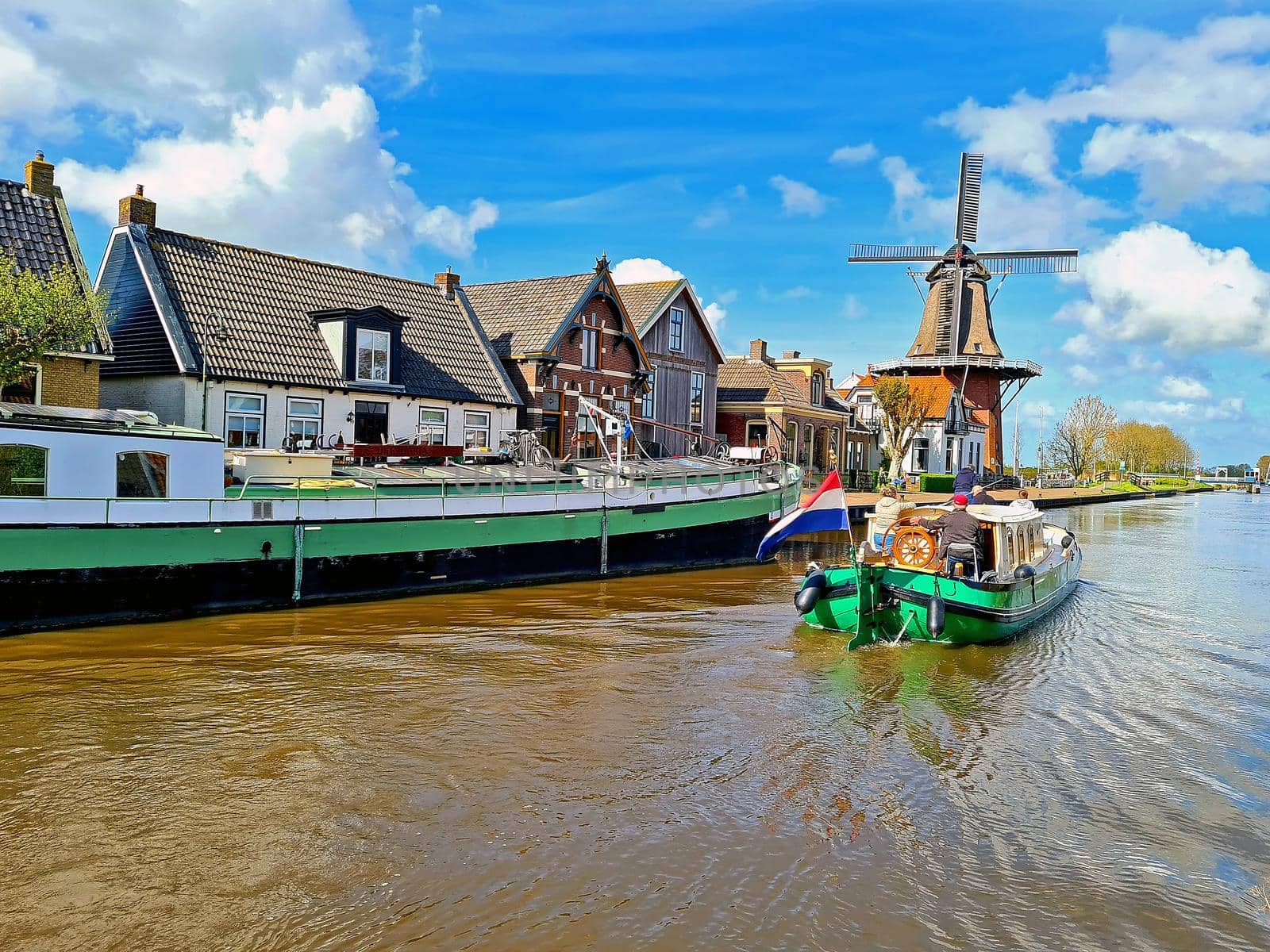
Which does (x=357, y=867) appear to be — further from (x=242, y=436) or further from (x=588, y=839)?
(x=242, y=436)

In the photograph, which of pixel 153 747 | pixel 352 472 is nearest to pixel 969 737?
pixel 153 747

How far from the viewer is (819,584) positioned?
16203 mm

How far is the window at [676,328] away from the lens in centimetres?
4162

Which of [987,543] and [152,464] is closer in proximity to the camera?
[152,464]

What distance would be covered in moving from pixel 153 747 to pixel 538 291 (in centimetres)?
2764

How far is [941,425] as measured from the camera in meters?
64.4

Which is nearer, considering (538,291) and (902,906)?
(902,906)

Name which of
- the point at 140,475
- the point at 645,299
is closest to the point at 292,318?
the point at 140,475

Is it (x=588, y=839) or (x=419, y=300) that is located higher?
(x=419, y=300)

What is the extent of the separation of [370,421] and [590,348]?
10.4m

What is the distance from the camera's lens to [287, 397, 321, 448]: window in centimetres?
2545

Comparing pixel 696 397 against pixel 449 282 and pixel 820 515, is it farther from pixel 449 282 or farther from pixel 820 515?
pixel 820 515

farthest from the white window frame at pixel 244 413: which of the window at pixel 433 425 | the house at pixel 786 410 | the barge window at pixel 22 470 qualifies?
the house at pixel 786 410

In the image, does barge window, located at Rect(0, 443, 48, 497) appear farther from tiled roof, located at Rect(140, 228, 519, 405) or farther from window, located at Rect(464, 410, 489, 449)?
window, located at Rect(464, 410, 489, 449)
